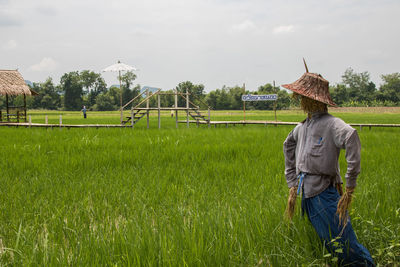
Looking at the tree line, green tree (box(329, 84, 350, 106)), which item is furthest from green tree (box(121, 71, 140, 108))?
green tree (box(329, 84, 350, 106))

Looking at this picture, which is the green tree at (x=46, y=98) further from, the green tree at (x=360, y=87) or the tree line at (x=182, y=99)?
the green tree at (x=360, y=87)

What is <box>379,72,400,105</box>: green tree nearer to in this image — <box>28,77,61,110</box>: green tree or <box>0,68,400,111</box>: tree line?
<box>0,68,400,111</box>: tree line

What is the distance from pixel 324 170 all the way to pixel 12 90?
20885mm

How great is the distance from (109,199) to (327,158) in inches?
94.5

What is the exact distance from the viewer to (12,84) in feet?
65.9

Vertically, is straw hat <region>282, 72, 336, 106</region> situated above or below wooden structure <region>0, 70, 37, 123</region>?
below

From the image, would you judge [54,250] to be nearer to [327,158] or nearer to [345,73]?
[327,158]

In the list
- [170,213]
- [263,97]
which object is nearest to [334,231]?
[170,213]

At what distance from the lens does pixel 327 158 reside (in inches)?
80.8

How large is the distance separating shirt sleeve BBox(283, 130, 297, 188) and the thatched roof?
20124 millimetres

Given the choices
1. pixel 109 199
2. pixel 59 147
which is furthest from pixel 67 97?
pixel 109 199

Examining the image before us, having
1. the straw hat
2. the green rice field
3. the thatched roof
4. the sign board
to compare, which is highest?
the thatched roof

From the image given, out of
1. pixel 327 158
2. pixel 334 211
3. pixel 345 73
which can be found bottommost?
pixel 334 211

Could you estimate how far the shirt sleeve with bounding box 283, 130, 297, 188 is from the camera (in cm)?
231
